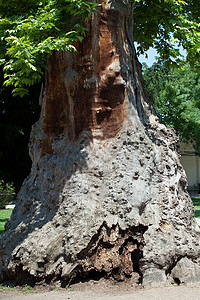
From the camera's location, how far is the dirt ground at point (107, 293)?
5.60m

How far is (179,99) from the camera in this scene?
26.4 metres

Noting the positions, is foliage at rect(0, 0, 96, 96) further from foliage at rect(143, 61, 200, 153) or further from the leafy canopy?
foliage at rect(143, 61, 200, 153)

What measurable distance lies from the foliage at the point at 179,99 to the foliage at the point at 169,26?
43.3 ft

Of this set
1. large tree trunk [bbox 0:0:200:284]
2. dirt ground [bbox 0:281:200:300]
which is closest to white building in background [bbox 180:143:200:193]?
large tree trunk [bbox 0:0:200:284]

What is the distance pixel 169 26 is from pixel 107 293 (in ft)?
20.4

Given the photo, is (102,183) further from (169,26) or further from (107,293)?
(169,26)

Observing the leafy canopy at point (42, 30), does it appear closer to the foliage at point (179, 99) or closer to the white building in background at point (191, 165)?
the foliage at point (179, 99)

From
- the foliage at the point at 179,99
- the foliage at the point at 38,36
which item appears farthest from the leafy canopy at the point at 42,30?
the foliage at the point at 179,99

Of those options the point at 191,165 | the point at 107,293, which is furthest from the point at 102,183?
the point at 191,165

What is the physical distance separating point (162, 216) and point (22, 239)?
255cm

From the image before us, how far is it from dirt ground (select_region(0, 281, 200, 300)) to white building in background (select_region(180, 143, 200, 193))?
103 ft

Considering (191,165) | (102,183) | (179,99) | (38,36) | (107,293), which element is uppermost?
(179,99)

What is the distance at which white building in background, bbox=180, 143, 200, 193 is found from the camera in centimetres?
3675

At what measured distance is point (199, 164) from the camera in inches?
1501
